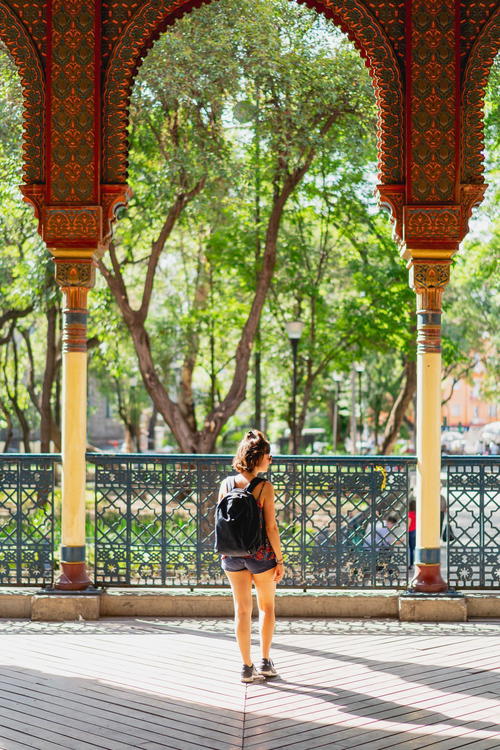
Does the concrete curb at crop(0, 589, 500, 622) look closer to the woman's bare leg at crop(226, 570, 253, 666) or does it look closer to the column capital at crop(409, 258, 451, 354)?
the woman's bare leg at crop(226, 570, 253, 666)

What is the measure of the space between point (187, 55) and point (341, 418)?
27739 mm

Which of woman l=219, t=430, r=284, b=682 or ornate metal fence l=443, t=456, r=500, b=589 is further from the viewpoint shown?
ornate metal fence l=443, t=456, r=500, b=589

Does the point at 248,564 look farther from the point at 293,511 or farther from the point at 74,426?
the point at 74,426

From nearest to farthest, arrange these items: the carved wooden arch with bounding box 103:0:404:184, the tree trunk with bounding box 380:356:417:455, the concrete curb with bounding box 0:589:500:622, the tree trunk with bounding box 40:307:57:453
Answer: the carved wooden arch with bounding box 103:0:404:184 → the concrete curb with bounding box 0:589:500:622 → the tree trunk with bounding box 380:356:417:455 → the tree trunk with bounding box 40:307:57:453

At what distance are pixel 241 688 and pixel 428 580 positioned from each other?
2256 millimetres

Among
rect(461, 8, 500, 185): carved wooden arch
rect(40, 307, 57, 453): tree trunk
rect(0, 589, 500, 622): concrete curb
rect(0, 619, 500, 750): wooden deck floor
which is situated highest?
rect(461, 8, 500, 185): carved wooden arch

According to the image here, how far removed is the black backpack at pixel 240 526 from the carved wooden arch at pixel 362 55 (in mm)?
3005

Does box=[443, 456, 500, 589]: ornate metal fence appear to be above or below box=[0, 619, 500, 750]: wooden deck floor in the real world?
above

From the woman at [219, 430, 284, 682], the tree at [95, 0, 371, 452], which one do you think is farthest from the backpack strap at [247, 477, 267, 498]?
the tree at [95, 0, 371, 452]

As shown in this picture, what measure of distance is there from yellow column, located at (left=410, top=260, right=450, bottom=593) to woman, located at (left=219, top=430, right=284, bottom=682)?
80.9 inches

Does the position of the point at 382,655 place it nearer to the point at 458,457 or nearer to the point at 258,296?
the point at 458,457

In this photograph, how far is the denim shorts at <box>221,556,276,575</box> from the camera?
5301 mm

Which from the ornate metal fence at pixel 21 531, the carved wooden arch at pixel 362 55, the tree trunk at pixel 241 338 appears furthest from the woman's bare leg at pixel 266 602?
the tree trunk at pixel 241 338

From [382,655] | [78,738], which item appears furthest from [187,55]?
[78,738]
